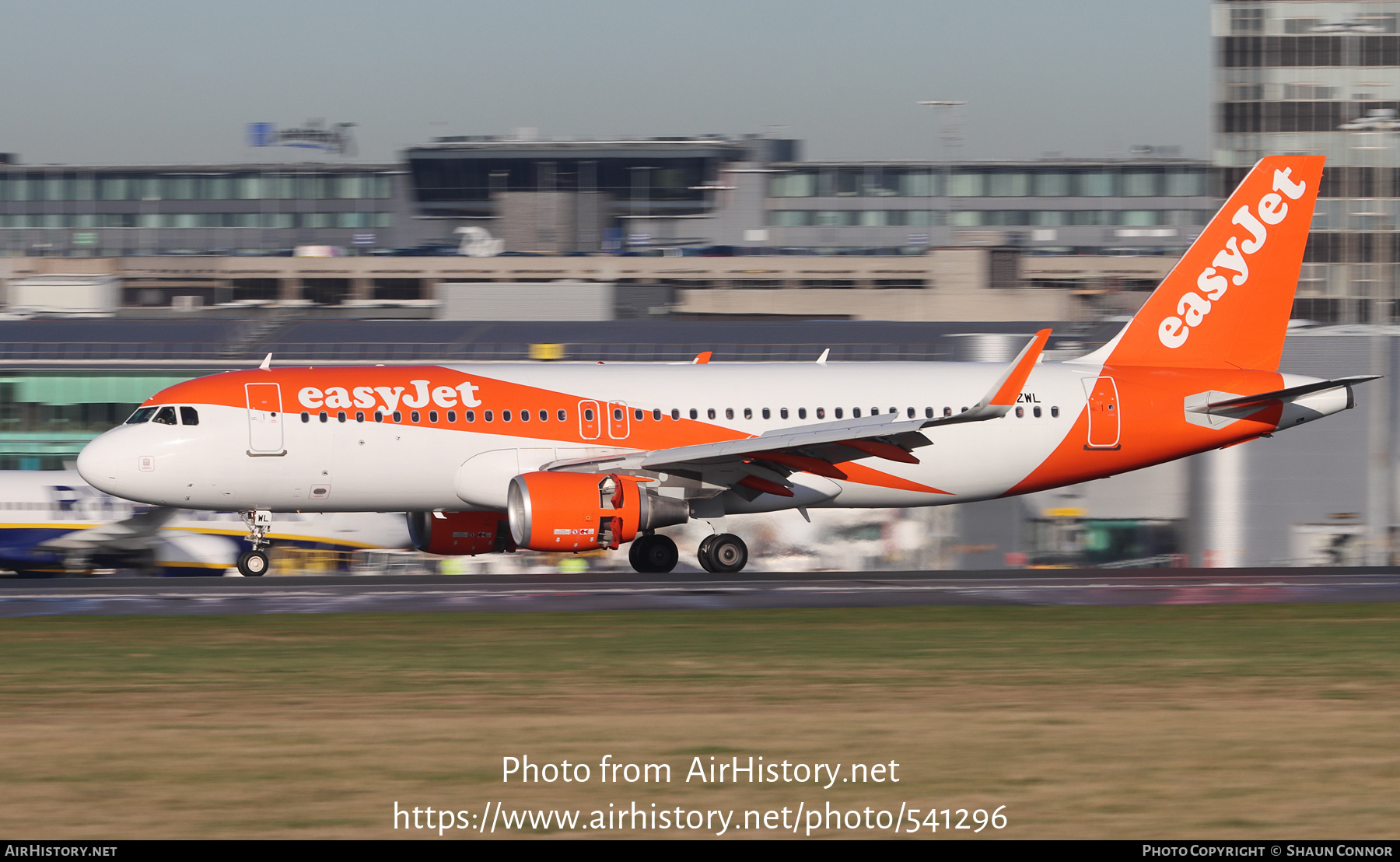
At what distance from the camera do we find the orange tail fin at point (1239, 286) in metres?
34.5

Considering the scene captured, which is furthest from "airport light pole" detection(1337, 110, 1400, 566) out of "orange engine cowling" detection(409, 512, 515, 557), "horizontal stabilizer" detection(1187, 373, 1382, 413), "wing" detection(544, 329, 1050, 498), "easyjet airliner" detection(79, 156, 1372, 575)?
"orange engine cowling" detection(409, 512, 515, 557)

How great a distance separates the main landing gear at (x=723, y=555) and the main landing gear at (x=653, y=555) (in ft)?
2.14

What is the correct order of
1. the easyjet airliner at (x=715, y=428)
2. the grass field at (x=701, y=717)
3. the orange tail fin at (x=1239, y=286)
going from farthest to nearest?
the orange tail fin at (x=1239, y=286) → the easyjet airliner at (x=715, y=428) → the grass field at (x=701, y=717)

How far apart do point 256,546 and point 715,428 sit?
29.5 feet

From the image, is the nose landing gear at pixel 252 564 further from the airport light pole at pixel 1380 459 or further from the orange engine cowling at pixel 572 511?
the airport light pole at pixel 1380 459

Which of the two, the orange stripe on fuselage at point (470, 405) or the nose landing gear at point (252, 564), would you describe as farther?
the orange stripe on fuselage at point (470, 405)

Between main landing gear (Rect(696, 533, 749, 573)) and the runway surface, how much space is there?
1004mm

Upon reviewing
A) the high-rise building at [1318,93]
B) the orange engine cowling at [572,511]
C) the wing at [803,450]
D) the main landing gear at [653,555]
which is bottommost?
the main landing gear at [653,555]

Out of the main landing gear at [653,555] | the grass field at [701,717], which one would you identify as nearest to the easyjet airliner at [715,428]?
the main landing gear at [653,555]

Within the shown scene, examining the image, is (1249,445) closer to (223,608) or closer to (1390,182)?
(223,608)

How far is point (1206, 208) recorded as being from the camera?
6220 inches

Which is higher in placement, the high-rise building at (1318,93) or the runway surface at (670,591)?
the high-rise building at (1318,93)

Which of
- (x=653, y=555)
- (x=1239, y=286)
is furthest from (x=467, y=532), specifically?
(x=1239, y=286)

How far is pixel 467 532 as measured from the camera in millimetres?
32344
